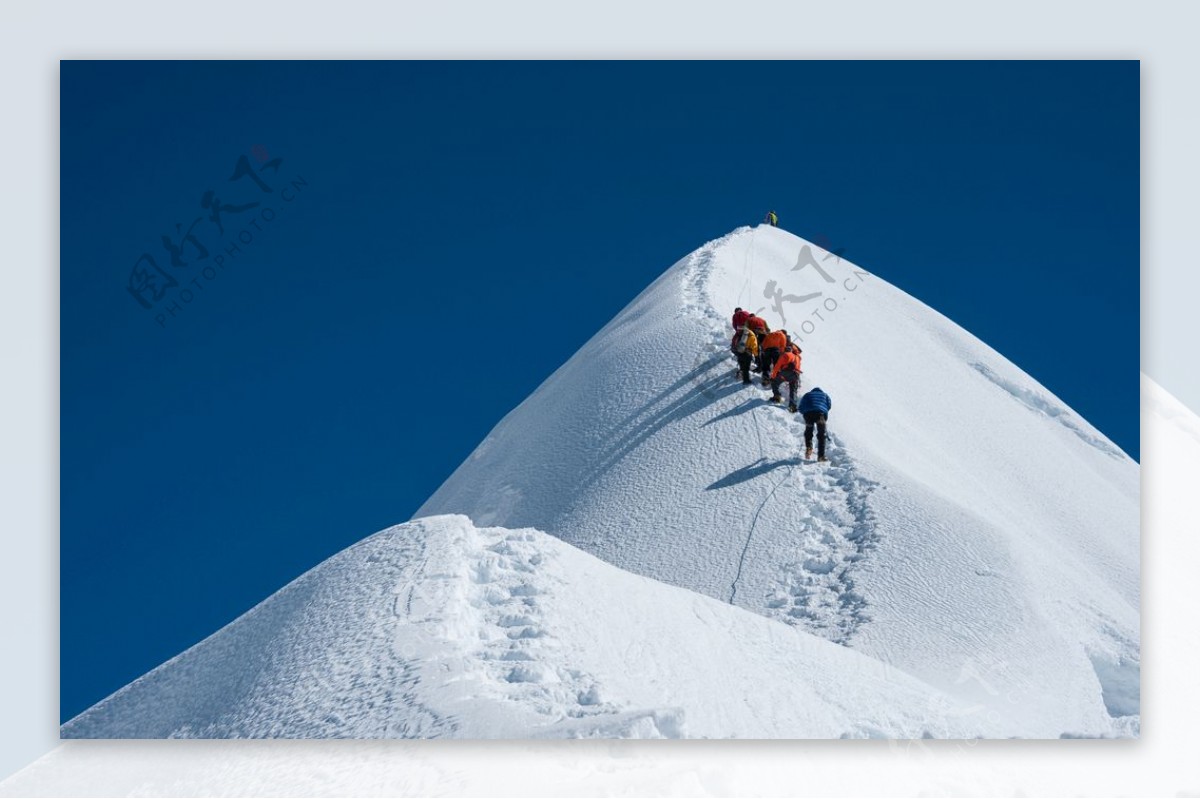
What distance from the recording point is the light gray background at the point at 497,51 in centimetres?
842

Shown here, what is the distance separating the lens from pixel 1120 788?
7.79m

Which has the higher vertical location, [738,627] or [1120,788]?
[738,627]

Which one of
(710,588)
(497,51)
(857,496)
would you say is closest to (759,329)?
(857,496)

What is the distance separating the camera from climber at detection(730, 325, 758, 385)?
37.7 ft

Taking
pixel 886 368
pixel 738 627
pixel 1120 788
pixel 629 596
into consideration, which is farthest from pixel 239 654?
pixel 886 368

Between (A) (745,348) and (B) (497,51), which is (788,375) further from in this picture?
(B) (497,51)

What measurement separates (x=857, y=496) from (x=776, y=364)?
5.09 feet

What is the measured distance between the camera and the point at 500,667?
770cm

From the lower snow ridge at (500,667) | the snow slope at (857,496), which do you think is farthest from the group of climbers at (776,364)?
the lower snow ridge at (500,667)

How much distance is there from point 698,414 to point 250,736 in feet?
16.9

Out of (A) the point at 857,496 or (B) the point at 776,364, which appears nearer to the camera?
(A) the point at 857,496

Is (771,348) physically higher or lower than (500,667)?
higher

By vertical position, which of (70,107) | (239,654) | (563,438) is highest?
(70,107)

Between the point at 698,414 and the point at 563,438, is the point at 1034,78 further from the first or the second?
the point at 563,438
